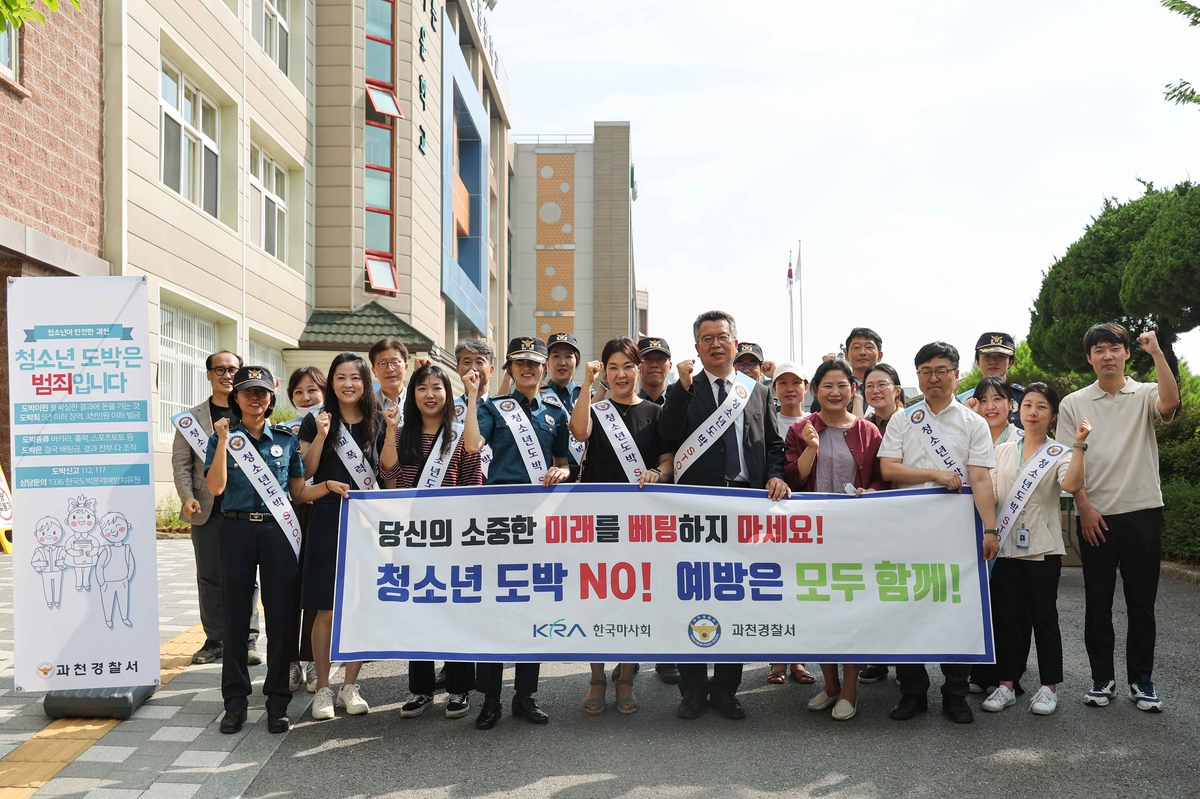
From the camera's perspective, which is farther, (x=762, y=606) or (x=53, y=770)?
(x=762, y=606)

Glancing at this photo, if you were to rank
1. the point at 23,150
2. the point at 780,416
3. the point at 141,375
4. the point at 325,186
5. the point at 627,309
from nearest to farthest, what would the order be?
the point at 141,375, the point at 780,416, the point at 23,150, the point at 325,186, the point at 627,309

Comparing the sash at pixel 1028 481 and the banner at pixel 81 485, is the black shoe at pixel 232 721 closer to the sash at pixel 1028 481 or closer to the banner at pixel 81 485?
the banner at pixel 81 485

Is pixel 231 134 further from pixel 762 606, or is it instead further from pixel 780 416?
pixel 762 606

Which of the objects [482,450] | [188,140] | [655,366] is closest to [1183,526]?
[655,366]

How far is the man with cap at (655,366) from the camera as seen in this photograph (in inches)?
247

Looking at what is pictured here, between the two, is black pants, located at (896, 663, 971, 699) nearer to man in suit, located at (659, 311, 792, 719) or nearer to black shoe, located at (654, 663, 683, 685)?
man in suit, located at (659, 311, 792, 719)

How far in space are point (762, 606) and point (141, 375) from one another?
3.45 meters

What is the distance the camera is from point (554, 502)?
5598 mm

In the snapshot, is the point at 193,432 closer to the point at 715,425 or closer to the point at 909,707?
the point at 715,425

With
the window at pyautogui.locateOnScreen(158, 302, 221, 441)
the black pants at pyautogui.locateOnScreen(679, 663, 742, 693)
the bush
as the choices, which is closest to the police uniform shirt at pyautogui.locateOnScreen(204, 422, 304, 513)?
the black pants at pyautogui.locateOnScreen(679, 663, 742, 693)

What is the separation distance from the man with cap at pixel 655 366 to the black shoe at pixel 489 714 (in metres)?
1.96

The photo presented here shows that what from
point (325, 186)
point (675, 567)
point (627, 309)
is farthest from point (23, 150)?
point (627, 309)

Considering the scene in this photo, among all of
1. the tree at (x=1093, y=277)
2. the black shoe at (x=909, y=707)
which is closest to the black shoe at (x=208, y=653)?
the black shoe at (x=909, y=707)

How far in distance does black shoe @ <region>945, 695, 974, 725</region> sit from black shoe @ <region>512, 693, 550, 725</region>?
2.11 metres
